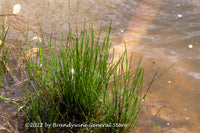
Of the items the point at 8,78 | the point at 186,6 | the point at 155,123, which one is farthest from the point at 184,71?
the point at 8,78

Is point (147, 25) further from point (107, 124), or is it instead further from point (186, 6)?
point (107, 124)

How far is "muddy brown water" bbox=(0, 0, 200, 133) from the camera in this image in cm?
225

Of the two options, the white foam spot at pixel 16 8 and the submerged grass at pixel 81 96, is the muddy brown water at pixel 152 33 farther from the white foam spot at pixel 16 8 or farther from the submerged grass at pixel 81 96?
the submerged grass at pixel 81 96

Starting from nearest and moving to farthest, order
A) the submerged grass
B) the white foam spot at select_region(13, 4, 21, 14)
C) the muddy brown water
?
the submerged grass, the muddy brown water, the white foam spot at select_region(13, 4, 21, 14)

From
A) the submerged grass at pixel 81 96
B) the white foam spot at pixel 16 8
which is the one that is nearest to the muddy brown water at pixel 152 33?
the white foam spot at pixel 16 8

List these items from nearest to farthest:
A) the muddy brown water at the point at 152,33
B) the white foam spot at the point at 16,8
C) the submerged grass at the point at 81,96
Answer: the submerged grass at the point at 81,96, the muddy brown water at the point at 152,33, the white foam spot at the point at 16,8

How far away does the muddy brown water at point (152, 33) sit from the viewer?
225 cm

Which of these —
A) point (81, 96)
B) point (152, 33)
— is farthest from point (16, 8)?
point (81, 96)

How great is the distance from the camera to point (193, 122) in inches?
85.7

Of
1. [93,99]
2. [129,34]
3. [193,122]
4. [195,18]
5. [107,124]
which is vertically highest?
[195,18]

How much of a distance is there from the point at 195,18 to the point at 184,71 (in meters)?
1.26

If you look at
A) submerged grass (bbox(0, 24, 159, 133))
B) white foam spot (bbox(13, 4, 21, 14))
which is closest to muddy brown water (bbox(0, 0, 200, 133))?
A: white foam spot (bbox(13, 4, 21, 14))

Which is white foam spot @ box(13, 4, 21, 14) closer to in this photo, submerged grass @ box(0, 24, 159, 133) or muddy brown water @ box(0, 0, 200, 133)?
muddy brown water @ box(0, 0, 200, 133)

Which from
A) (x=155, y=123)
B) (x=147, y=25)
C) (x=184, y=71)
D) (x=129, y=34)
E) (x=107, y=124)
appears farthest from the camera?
(x=147, y=25)
